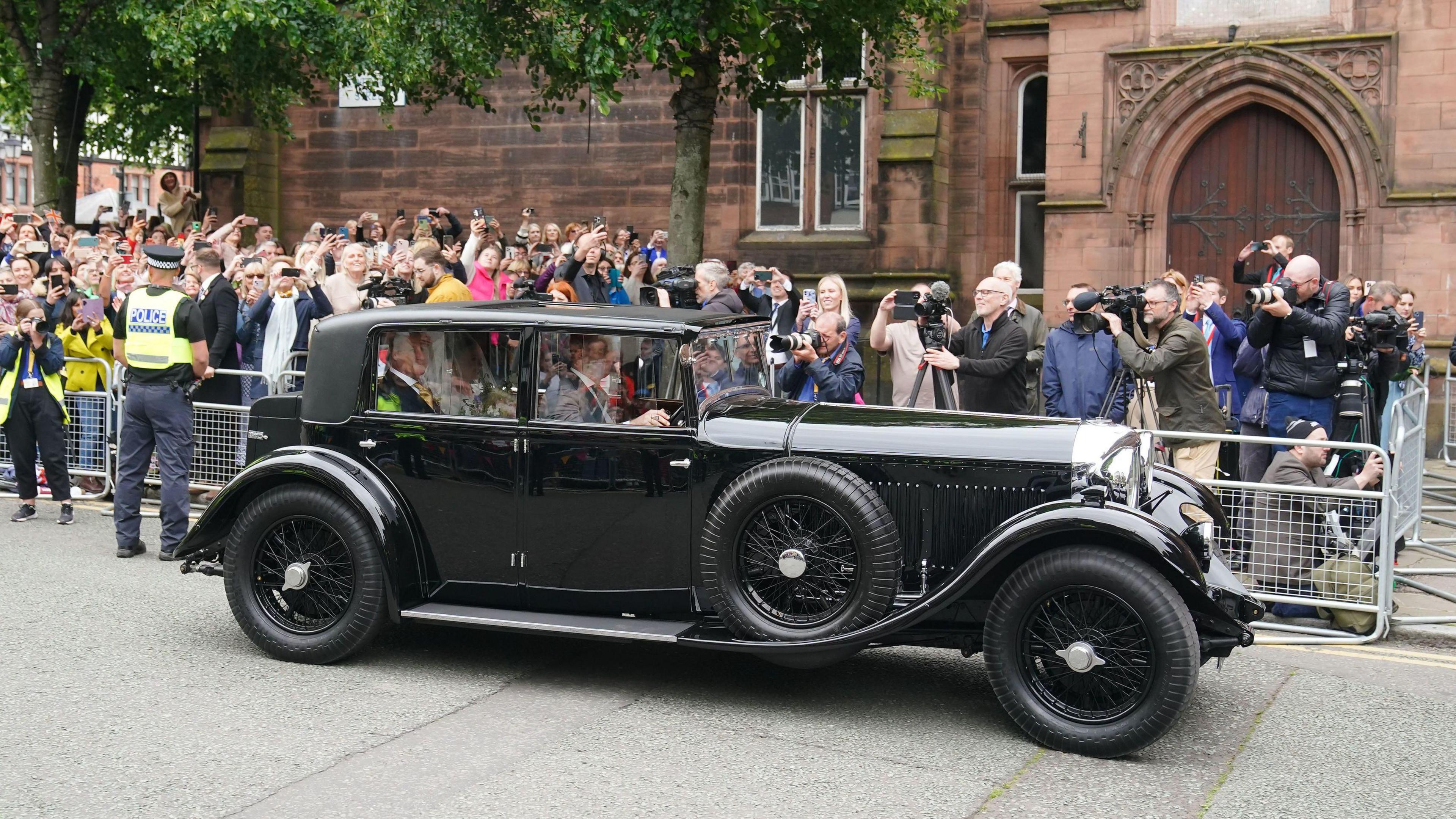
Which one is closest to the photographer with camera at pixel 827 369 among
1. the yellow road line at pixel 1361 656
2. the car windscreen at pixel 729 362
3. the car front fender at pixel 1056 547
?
the car windscreen at pixel 729 362

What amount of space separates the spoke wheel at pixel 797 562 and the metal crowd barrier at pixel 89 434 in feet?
24.3

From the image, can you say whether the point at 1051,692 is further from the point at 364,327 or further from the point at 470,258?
the point at 470,258

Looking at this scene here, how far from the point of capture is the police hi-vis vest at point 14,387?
10914 millimetres

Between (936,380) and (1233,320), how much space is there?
380 centimetres

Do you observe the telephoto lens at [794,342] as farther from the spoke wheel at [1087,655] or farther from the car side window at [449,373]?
the spoke wheel at [1087,655]

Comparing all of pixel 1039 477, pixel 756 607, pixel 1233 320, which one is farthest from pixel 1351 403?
pixel 756 607

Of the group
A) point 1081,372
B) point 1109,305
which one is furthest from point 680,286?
point 1081,372

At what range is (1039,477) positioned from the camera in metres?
5.99

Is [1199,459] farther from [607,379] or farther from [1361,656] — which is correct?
[607,379]

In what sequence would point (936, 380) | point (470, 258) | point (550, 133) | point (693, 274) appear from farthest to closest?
point (550, 133)
point (470, 258)
point (693, 274)
point (936, 380)

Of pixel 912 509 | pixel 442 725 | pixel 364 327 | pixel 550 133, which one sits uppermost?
pixel 550 133

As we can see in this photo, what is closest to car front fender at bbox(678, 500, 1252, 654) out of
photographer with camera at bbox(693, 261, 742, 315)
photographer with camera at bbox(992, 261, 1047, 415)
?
photographer with camera at bbox(992, 261, 1047, 415)

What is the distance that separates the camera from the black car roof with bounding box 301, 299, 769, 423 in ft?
22.0

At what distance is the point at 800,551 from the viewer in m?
6.11
